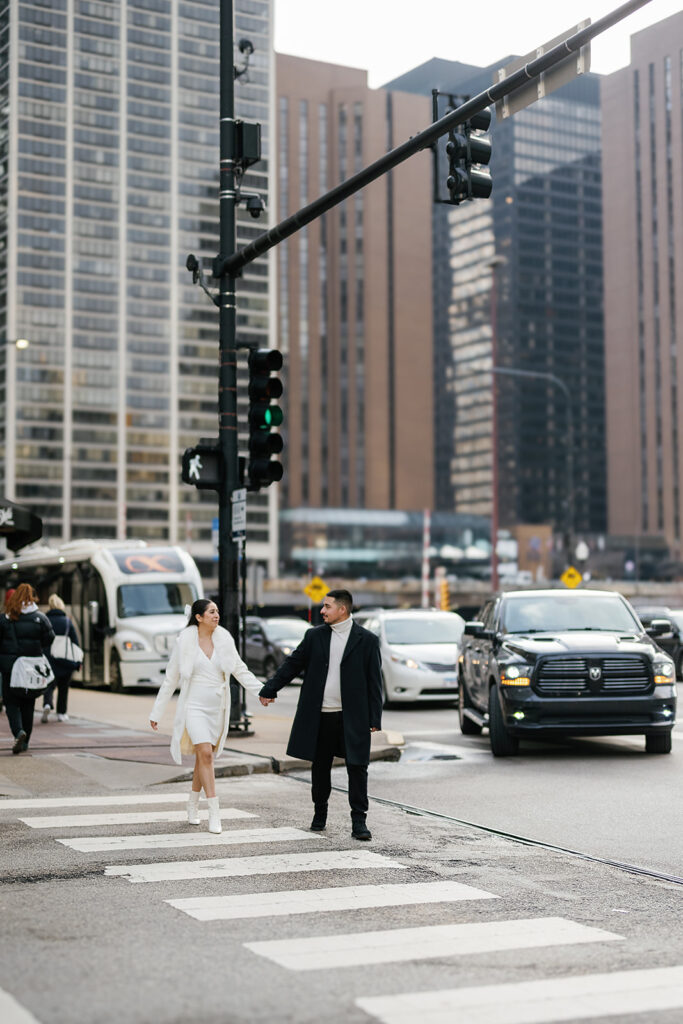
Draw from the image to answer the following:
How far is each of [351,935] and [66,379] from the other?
14323 cm

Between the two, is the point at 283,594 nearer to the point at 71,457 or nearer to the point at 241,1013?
the point at 71,457

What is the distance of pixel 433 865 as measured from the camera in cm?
820

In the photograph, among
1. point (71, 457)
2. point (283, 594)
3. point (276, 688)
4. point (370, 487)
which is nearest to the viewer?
point (276, 688)

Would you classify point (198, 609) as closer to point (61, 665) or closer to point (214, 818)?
point (214, 818)

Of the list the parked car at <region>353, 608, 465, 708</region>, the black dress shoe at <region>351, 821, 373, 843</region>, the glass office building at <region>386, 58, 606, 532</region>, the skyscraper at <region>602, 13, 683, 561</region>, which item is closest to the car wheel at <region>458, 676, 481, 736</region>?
the parked car at <region>353, 608, 465, 708</region>

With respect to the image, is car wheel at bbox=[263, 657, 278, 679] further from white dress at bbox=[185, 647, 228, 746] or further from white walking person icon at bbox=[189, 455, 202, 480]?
white dress at bbox=[185, 647, 228, 746]

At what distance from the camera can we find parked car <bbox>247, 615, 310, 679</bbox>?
31.4 meters

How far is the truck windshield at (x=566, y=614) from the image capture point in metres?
14.9

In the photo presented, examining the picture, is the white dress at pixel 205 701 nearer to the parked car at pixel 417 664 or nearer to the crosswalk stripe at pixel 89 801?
the crosswalk stripe at pixel 89 801

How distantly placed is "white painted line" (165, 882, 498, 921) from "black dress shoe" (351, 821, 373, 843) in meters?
1.55

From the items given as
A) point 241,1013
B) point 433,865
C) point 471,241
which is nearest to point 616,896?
point 433,865

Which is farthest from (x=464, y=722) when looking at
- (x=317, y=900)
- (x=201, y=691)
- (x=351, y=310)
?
(x=351, y=310)

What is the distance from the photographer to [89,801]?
1103 cm

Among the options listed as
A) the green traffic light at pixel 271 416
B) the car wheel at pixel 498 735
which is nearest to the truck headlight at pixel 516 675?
the car wheel at pixel 498 735
